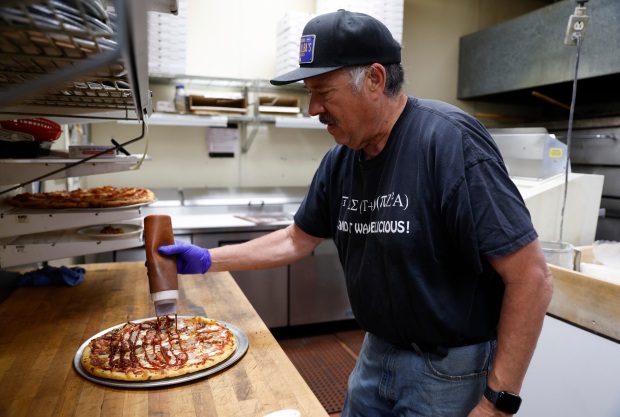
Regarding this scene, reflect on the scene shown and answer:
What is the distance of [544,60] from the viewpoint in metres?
3.68

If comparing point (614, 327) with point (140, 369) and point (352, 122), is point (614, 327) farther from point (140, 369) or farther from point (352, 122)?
point (140, 369)

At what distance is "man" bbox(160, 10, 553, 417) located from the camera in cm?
108

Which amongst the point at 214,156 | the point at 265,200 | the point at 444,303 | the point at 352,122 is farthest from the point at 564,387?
the point at 214,156

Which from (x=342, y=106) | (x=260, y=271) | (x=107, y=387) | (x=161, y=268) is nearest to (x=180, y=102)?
(x=260, y=271)

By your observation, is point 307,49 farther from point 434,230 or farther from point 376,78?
point 434,230

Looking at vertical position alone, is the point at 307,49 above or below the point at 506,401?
above

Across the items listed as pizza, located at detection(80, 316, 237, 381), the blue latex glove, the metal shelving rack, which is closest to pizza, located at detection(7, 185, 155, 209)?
the metal shelving rack

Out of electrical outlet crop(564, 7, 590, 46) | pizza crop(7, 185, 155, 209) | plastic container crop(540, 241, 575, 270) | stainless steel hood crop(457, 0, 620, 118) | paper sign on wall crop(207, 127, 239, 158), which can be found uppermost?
stainless steel hood crop(457, 0, 620, 118)

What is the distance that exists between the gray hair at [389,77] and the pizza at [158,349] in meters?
0.87

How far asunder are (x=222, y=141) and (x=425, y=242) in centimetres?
315

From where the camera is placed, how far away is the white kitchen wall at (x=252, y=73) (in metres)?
3.87

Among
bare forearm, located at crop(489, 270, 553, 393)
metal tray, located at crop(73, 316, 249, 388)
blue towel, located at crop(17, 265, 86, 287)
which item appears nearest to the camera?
bare forearm, located at crop(489, 270, 553, 393)

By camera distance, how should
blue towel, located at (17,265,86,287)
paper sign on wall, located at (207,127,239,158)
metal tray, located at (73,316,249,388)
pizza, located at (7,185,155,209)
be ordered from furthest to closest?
paper sign on wall, located at (207,127,239,158), blue towel, located at (17,265,86,287), pizza, located at (7,185,155,209), metal tray, located at (73,316,249,388)

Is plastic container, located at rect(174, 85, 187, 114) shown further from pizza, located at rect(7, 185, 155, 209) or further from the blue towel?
the blue towel
